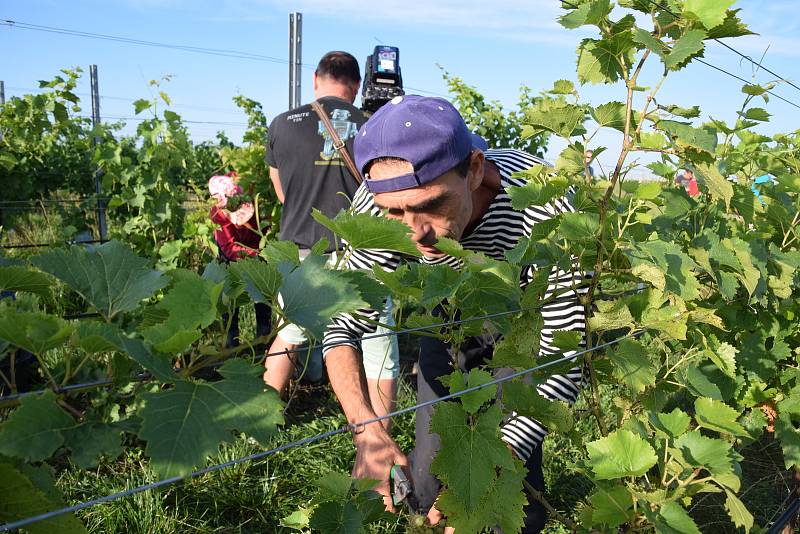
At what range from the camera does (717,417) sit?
3.93 ft

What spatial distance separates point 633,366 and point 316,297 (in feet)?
2.23

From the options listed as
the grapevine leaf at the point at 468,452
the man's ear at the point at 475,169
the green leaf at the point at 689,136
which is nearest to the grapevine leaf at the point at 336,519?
the grapevine leaf at the point at 468,452

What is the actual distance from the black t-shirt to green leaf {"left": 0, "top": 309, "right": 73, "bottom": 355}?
2.65 meters

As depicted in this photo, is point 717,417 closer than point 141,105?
Yes

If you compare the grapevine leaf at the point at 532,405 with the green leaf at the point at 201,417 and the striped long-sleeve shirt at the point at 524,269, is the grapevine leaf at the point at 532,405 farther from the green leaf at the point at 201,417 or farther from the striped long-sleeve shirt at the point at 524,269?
the green leaf at the point at 201,417

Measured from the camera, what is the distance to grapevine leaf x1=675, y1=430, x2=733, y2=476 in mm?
1064

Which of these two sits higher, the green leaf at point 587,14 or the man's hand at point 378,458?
the green leaf at point 587,14

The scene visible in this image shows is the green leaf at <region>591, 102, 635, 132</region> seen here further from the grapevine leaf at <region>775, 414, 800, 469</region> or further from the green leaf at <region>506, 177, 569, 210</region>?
the grapevine leaf at <region>775, 414, 800, 469</region>

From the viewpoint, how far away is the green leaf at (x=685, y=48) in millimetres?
1047

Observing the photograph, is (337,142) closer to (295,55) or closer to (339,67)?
(339,67)

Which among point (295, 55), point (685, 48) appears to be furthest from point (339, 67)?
point (295, 55)

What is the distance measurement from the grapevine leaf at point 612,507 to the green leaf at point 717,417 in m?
0.22

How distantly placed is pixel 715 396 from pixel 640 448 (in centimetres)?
33

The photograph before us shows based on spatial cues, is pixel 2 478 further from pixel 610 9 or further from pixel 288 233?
pixel 288 233
